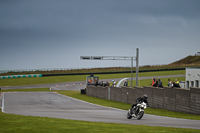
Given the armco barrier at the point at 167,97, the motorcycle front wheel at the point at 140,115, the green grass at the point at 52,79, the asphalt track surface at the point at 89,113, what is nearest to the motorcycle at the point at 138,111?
the motorcycle front wheel at the point at 140,115

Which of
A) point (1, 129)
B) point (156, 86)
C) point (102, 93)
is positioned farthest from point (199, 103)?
point (102, 93)

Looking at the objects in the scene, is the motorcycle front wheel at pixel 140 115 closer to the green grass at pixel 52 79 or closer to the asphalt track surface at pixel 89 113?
the asphalt track surface at pixel 89 113

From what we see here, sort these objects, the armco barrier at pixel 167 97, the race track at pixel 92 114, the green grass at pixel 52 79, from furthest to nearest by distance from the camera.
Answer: the green grass at pixel 52 79
the armco barrier at pixel 167 97
the race track at pixel 92 114

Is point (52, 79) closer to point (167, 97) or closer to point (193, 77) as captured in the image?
point (193, 77)

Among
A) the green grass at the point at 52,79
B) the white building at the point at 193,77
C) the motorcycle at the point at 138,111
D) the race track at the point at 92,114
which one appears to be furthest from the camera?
the green grass at the point at 52,79

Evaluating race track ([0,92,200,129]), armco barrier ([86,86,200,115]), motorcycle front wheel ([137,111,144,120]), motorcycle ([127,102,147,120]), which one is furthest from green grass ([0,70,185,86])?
motorcycle front wheel ([137,111,144,120])

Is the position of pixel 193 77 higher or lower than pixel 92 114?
higher

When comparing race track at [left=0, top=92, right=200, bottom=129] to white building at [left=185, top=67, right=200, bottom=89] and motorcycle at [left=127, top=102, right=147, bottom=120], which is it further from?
white building at [left=185, top=67, right=200, bottom=89]

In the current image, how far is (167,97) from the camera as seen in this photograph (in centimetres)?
2339

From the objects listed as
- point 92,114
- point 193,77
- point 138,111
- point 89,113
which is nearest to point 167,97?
point 89,113

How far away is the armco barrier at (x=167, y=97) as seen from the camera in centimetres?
1986

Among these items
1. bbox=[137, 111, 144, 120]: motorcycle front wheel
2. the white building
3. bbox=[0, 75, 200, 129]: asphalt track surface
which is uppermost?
the white building

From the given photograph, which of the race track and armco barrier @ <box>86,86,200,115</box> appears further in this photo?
armco barrier @ <box>86,86,200,115</box>

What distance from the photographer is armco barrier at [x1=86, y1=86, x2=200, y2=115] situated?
19.9m
